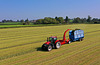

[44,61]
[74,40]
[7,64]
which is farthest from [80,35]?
[7,64]

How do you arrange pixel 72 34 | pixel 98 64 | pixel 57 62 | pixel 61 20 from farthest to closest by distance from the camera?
pixel 61 20
pixel 72 34
pixel 57 62
pixel 98 64

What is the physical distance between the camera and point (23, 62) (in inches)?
370

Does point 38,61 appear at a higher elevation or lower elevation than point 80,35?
lower

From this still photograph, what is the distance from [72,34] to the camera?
56.9 feet

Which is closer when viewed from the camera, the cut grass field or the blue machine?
the cut grass field

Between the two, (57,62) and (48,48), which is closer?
(57,62)

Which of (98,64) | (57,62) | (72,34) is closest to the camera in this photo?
(98,64)

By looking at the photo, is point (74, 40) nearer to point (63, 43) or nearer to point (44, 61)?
point (63, 43)

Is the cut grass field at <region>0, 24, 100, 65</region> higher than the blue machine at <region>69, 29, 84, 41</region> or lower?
lower

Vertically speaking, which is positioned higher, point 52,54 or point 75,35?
point 75,35

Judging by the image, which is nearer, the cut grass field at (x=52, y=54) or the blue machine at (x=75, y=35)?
the cut grass field at (x=52, y=54)

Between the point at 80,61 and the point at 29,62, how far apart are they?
15.1 feet

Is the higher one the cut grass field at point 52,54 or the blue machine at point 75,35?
the blue machine at point 75,35

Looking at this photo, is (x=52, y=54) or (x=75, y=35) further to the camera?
(x=75, y=35)
